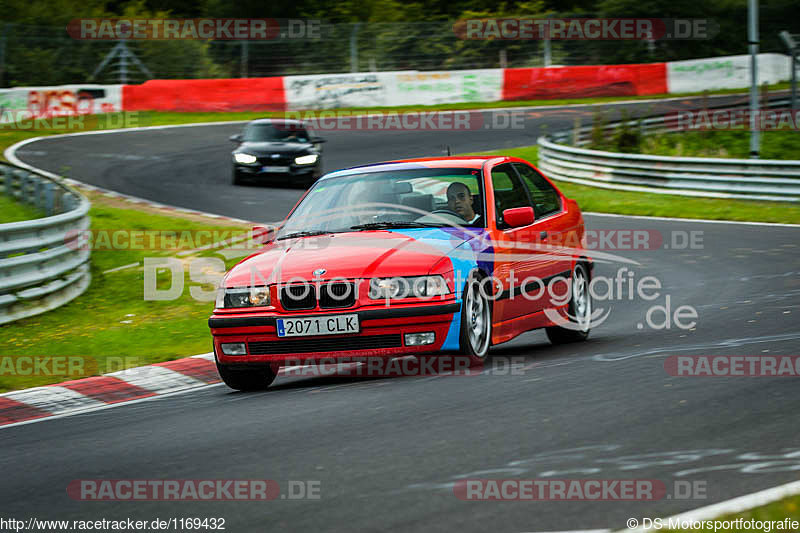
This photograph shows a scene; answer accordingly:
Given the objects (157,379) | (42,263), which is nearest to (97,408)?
(157,379)

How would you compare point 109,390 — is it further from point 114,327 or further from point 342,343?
point 114,327

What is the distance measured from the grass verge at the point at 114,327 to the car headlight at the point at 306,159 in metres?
7.77

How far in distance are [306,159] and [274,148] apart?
0.69m

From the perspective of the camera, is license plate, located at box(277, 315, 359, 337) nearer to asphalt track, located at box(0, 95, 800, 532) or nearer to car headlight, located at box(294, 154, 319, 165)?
asphalt track, located at box(0, 95, 800, 532)

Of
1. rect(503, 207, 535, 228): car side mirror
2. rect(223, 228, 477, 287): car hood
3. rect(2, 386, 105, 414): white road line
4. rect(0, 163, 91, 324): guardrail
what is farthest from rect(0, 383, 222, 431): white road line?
rect(0, 163, 91, 324): guardrail

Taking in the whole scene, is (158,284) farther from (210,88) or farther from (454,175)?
(210,88)

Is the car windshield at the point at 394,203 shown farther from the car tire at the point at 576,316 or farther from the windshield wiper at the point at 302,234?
the car tire at the point at 576,316

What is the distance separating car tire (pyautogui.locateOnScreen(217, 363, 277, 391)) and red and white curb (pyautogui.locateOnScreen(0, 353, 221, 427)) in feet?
1.84

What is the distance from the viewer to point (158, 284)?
44.4 feet

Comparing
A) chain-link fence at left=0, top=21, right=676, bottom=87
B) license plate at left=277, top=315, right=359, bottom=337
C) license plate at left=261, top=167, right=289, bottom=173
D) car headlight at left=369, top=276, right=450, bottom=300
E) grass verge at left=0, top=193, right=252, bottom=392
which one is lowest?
grass verge at left=0, top=193, right=252, bottom=392

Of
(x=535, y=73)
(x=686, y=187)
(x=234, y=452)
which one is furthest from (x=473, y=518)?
(x=535, y=73)

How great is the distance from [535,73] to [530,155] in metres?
11.1

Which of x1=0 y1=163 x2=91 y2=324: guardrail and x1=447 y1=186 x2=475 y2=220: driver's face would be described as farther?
x1=0 y1=163 x2=91 y2=324: guardrail

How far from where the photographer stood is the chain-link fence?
36.8 m
